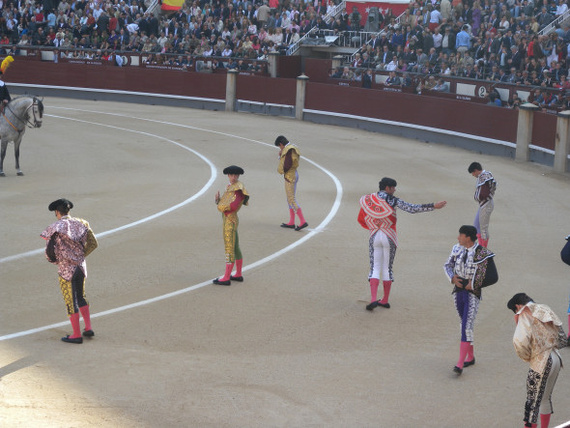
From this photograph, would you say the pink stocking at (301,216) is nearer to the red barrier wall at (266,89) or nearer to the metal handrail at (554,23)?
the metal handrail at (554,23)

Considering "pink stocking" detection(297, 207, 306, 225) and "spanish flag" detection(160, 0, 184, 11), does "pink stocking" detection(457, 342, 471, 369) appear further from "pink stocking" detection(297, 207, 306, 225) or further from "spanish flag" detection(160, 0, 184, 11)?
"spanish flag" detection(160, 0, 184, 11)

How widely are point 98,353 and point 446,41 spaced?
19972 mm

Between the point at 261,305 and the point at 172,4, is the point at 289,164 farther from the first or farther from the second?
the point at 172,4

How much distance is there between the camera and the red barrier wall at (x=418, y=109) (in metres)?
22.7

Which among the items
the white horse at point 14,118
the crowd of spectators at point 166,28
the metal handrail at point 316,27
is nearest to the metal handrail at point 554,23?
the metal handrail at point 316,27

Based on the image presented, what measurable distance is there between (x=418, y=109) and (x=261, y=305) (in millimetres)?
16278

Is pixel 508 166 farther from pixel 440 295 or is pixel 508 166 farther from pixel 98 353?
pixel 98 353

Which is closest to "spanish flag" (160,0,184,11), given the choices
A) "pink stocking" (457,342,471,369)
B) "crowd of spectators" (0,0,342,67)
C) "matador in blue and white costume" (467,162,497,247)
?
"crowd of spectators" (0,0,342,67)

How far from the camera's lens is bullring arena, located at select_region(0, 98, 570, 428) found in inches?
294

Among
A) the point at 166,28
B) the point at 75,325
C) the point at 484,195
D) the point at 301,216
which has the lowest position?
the point at 75,325

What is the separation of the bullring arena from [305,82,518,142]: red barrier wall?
2942 millimetres

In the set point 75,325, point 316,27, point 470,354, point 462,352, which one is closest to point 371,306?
point 470,354

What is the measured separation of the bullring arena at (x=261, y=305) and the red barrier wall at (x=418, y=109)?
2942 mm

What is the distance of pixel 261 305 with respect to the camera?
400 inches
